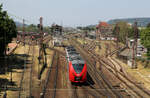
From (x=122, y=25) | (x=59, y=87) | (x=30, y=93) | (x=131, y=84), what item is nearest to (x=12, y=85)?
(x=30, y=93)

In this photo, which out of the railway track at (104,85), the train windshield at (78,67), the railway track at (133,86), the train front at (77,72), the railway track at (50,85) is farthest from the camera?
the train windshield at (78,67)

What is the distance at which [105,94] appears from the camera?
2080cm

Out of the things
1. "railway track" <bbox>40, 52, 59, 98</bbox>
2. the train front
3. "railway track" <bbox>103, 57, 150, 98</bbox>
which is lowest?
"railway track" <bbox>103, 57, 150, 98</bbox>

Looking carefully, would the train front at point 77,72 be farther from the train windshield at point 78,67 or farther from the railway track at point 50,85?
the railway track at point 50,85

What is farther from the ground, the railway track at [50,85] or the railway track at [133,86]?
the railway track at [50,85]

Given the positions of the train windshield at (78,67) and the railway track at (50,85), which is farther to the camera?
the train windshield at (78,67)

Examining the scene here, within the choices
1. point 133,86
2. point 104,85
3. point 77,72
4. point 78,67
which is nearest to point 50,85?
point 77,72

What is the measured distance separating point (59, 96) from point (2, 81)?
963 cm

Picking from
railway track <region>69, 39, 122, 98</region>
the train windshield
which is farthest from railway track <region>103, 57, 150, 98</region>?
the train windshield

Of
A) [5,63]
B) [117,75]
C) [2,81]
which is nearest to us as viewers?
[2,81]

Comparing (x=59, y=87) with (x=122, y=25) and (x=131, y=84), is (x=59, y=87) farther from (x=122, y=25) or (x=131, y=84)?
(x=122, y=25)

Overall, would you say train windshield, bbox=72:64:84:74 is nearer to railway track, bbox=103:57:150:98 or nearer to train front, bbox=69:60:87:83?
train front, bbox=69:60:87:83

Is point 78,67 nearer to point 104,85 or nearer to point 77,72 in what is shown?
point 77,72

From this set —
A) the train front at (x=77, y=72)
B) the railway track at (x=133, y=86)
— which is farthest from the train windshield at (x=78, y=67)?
the railway track at (x=133, y=86)
